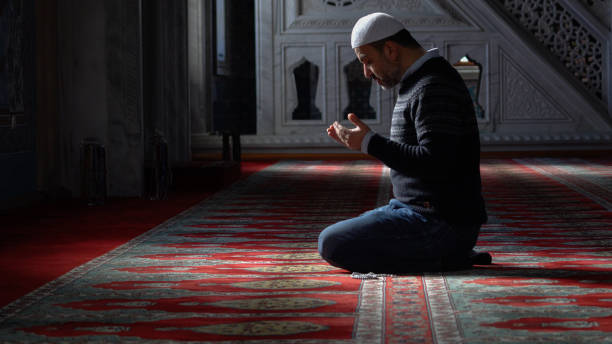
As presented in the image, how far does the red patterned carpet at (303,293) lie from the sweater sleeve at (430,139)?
0.35 m

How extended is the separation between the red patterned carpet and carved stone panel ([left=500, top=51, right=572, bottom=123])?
18.8 feet


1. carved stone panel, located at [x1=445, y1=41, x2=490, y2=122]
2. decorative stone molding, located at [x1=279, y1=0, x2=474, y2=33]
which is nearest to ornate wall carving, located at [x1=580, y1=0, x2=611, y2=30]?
carved stone panel, located at [x1=445, y1=41, x2=490, y2=122]

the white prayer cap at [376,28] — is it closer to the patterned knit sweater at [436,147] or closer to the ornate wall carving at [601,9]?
the patterned knit sweater at [436,147]

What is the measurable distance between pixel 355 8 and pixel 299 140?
61.8 inches

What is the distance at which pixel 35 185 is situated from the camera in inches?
223

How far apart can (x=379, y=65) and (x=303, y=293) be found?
77 cm

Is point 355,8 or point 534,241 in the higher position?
point 355,8

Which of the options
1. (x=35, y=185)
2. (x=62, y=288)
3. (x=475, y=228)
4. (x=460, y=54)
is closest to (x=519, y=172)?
(x=460, y=54)

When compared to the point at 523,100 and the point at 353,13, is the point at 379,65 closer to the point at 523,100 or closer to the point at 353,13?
the point at 353,13

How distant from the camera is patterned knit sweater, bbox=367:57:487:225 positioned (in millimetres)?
2770

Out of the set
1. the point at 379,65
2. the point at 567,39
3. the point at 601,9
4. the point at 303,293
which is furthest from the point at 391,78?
the point at 601,9

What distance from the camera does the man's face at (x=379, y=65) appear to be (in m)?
2.89

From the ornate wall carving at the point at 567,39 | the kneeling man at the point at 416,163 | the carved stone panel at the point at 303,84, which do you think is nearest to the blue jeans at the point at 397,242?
the kneeling man at the point at 416,163

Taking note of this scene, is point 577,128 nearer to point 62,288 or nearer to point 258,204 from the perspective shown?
point 258,204
